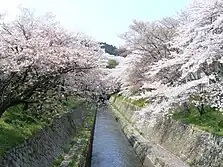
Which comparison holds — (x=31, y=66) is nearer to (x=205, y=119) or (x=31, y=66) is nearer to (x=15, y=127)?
(x=15, y=127)

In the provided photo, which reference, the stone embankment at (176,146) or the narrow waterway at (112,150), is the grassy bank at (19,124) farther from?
the stone embankment at (176,146)

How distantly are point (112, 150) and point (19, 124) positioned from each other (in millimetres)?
9091

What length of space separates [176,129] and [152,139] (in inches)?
159

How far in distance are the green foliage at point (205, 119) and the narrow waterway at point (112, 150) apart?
11.6ft

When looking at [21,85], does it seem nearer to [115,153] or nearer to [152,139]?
[115,153]

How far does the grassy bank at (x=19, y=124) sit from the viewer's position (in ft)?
36.7

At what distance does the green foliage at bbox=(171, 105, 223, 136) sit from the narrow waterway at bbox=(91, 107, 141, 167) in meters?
3.52

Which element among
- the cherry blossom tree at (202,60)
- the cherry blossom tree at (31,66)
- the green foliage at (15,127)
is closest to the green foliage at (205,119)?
the cherry blossom tree at (202,60)

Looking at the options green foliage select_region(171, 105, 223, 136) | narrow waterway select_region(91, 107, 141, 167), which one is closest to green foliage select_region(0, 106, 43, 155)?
narrow waterway select_region(91, 107, 141, 167)

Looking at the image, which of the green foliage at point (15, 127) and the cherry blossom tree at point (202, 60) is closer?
the green foliage at point (15, 127)

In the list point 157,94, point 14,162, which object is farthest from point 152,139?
point 14,162

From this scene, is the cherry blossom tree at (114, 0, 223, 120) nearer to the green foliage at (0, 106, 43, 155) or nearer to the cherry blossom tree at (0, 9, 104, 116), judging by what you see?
the cherry blossom tree at (0, 9, 104, 116)

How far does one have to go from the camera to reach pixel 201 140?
15188mm

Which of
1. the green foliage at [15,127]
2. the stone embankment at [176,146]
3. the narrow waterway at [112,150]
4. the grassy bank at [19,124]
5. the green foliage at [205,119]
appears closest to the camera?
the green foliage at [15,127]
